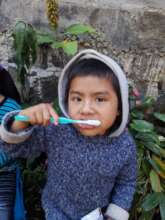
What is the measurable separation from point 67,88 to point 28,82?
2.61 ft

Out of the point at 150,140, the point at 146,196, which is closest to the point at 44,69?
the point at 150,140

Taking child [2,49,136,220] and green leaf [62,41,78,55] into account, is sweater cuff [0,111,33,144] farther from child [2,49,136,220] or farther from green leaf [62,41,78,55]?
green leaf [62,41,78,55]

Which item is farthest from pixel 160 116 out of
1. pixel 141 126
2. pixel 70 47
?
pixel 70 47

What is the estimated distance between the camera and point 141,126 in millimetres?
2195

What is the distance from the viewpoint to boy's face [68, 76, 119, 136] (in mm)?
1484

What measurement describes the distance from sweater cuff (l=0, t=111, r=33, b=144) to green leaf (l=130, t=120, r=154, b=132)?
809 mm

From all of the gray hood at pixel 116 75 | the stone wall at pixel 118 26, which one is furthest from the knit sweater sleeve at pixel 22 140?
the stone wall at pixel 118 26

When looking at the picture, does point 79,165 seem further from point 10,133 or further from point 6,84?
point 6,84

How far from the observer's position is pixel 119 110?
1.58m

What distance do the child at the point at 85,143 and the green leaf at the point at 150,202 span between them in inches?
12.8

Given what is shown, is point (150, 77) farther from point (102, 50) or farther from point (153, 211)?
point (153, 211)

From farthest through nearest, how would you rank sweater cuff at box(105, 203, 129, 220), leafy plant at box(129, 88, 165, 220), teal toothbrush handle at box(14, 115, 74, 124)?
leafy plant at box(129, 88, 165, 220)
sweater cuff at box(105, 203, 129, 220)
teal toothbrush handle at box(14, 115, 74, 124)

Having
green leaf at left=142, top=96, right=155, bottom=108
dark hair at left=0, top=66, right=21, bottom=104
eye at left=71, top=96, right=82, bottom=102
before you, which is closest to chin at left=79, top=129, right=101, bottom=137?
eye at left=71, top=96, right=82, bottom=102

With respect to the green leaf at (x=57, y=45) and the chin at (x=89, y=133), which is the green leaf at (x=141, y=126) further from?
the chin at (x=89, y=133)
